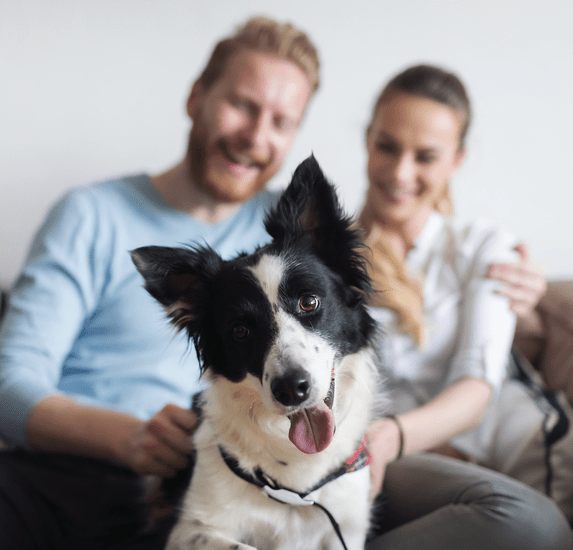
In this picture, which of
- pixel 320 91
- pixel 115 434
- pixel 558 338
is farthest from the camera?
pixel 320 91

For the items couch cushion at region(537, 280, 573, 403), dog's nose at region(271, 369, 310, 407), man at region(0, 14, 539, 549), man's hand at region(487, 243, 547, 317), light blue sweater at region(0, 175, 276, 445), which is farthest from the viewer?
couch cushion at region(537, 280, 573, 403)

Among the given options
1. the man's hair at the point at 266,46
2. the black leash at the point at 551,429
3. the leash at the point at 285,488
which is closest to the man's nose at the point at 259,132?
the man's hair at the point at 266,46

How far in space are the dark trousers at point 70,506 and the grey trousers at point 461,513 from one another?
68 centimetres

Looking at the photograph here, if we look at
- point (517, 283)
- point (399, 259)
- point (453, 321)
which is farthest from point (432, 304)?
point (517, 283)

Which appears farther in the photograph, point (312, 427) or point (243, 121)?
point (243, 121)

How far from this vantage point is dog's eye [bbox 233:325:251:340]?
1111mm

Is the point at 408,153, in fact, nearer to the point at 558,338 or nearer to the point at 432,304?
the point at 432,304

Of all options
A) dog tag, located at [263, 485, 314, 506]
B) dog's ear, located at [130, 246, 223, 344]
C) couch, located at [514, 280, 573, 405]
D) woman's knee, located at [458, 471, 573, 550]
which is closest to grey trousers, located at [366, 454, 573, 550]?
woman's knee, located at [458, 471, 573, 550]

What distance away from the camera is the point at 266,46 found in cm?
176

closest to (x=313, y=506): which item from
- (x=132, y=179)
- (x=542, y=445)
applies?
(x=542, y=445)

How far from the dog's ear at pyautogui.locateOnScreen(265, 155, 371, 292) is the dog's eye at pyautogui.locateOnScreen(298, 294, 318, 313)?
15 cm

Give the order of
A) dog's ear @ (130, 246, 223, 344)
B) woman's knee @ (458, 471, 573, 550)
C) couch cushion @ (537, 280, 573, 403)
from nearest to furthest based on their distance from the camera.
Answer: dog's ear @ (130, 246, 223, 344) → woman's knee @ (458, 471, 573, 550) → couch cushion @ (537, 280, 573, 403)

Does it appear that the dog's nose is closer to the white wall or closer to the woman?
the woman

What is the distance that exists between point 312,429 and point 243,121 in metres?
1.25
